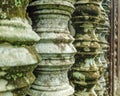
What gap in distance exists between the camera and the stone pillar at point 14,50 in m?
0.41

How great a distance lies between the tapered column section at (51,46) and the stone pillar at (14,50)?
0.41 feet

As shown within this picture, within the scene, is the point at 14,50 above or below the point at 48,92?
above

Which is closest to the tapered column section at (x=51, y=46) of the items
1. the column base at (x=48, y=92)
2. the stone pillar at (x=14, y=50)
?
the column base at (x=48, y=92)

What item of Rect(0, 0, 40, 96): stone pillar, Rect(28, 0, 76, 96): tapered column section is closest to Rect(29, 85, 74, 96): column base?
Rect(28, 0, 76, 96): tapered column section

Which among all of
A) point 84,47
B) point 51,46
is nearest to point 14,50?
point 51,46

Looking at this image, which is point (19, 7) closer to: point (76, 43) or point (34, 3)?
point (34, 3)

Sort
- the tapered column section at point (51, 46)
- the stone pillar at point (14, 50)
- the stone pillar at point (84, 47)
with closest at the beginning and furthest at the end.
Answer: the stone pillar at point (14, 50) → the tapered column section at point (51, 46) → the stone pillar at point (84, 47)

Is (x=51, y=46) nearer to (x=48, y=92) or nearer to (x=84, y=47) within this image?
(x=48, y=92)

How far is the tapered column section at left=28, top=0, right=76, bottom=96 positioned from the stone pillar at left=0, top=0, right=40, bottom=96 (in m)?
0.12

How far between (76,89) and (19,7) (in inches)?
16.7

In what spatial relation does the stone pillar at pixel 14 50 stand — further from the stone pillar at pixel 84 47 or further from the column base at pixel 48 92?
the stone pillar at pixel 84 47

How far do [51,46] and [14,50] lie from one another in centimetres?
17

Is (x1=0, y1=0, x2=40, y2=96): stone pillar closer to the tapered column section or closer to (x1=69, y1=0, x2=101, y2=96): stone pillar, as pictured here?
the tapered column section

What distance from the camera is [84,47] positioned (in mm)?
802
